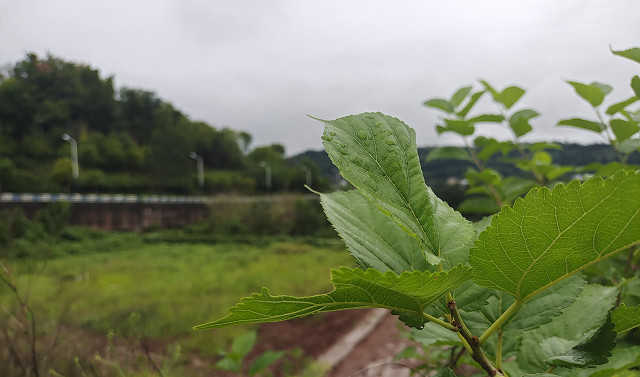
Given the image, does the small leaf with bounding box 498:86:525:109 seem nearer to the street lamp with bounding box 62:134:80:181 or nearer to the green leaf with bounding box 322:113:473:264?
the green leaf with bounding box 322:113:473:264

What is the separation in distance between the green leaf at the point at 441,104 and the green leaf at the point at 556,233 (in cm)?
81

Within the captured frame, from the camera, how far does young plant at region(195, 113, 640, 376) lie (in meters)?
0.25

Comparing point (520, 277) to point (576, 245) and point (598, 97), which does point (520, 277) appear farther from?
point (598, 97)

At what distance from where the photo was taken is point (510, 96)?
41.6 inches

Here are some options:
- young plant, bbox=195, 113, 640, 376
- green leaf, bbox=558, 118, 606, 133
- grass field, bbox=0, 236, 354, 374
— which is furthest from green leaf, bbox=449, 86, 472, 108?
grass field, bbox=0, 236, 354, 374

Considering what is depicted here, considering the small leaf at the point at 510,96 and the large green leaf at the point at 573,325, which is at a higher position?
the small leaf at the point at 510,96

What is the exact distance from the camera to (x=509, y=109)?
3.53ft

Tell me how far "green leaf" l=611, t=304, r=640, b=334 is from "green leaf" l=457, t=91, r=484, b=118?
0.73 meters

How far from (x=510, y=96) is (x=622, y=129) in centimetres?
31

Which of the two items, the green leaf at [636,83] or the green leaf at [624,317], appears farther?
the green leaf at [636,83]

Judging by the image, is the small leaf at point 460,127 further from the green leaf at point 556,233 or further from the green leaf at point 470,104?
the green leaf at point 556,233

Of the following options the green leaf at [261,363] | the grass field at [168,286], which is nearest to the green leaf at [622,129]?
the green leaf at [261,363]

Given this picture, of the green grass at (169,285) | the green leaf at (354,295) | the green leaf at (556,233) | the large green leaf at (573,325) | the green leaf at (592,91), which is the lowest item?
the green grass at (169,285)

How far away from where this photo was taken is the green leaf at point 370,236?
1.09 ft
